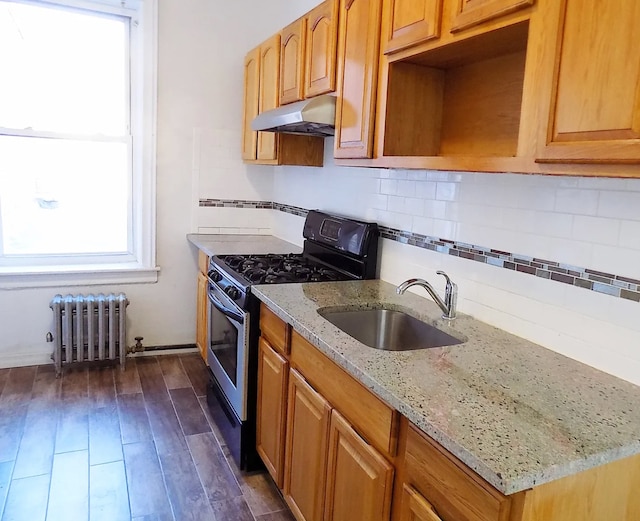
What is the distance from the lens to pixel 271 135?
3219 mm

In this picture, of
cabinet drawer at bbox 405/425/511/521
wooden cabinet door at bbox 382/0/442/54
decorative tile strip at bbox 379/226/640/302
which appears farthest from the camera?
wooden cabinet door at bbox 382/0/442/54

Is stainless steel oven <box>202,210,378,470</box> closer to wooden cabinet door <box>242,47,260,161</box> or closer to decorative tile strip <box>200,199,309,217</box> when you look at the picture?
decorative tile strip <box>200,199,309,217</box>

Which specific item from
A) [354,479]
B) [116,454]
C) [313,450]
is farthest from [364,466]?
[116,454]

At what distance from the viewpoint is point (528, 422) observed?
1141 mm

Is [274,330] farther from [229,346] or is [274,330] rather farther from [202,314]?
[202,314]

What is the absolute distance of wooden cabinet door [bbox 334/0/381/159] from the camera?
6.54ft

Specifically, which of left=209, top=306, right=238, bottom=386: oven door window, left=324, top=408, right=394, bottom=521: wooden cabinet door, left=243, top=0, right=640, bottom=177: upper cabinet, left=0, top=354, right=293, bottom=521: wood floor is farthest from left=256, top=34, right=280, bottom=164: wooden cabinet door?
left=324, top=408, right=394, bottom=521: wooden cabinet door

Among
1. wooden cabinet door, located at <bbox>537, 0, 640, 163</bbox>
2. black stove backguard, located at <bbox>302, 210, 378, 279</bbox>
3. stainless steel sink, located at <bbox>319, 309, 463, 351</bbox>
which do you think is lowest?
stainless steel sink, located at <bbox>319, 309, 463, 351</bbox>

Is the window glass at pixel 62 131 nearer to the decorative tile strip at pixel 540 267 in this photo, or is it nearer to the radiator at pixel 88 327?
the radiator at pixel 88 327

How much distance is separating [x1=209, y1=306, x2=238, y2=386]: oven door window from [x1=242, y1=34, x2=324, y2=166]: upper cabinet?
3.47ft

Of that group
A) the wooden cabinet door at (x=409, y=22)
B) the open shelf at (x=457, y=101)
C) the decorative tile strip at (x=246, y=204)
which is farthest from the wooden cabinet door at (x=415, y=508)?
the decorative tile strip at (x=246, y=204)

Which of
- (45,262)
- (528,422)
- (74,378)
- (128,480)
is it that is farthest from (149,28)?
(528,422)

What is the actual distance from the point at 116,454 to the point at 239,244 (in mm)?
1569

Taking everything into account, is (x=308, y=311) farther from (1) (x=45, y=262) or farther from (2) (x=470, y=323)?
(1) (x=45, y=262)
